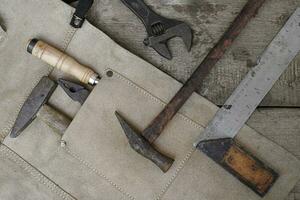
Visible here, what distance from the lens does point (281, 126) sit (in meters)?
1.39

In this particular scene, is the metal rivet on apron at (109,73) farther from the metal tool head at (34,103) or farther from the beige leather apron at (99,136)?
the metal tool head at (34,103)

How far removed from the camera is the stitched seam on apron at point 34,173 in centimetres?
145

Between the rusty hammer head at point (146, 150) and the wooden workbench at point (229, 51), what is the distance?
260 millimetres

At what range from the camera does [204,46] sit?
57.1 inches

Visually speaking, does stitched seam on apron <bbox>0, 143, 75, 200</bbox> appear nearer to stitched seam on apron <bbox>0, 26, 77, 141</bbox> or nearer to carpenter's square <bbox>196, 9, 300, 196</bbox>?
stitched seam on apron <bbox>0, 26, 77, 141</bbox>

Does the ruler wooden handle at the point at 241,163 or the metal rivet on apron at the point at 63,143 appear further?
the metal rivet on apron at the point at 63,143

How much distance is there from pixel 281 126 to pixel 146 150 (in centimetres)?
48

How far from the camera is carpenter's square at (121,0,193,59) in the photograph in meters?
1.44

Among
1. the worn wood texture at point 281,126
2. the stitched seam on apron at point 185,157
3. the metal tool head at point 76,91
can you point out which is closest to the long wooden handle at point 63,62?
the metal tool head at point 76,91

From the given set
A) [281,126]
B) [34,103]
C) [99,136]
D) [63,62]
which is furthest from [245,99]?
[34,103]

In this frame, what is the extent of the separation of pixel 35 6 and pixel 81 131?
50cm

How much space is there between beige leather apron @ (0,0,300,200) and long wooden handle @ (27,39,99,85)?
5 cm

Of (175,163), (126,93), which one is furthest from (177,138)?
(126,93)

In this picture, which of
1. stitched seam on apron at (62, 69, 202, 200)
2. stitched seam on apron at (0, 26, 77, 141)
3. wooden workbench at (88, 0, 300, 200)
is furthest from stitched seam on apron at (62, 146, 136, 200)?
wooden workbench at (88, 0, 300, 200)
